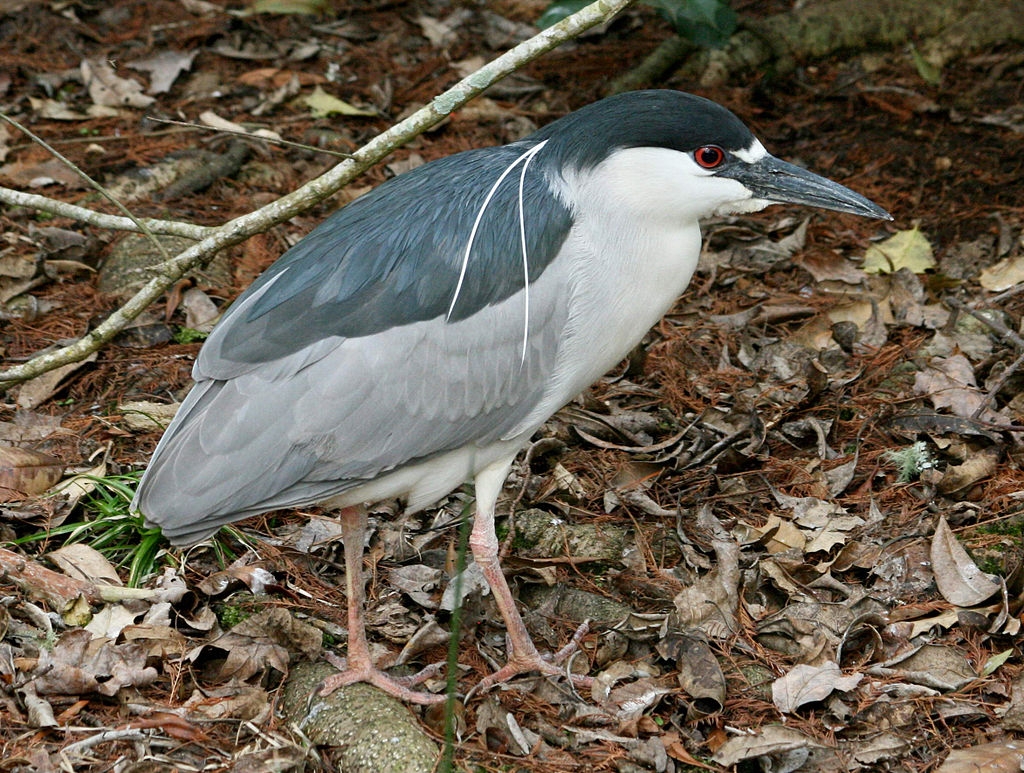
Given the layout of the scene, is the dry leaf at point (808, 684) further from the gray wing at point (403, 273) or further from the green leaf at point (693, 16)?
the green leaf at point (693, 16)

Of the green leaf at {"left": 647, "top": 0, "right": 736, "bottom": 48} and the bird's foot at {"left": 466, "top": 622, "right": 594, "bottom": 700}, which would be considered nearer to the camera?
the bird's foot at {"left": 466, "top": 622, "right": 594, "bottom": 700}

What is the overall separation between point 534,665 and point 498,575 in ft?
0.94

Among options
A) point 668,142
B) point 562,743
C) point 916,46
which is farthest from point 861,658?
point 916,46

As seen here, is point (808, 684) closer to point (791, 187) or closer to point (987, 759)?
point (987, 759)

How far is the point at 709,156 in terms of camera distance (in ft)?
11.1

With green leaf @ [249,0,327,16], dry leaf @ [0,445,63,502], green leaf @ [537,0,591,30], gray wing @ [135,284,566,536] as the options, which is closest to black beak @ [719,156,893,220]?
gray wing @ [135,284,566,536]

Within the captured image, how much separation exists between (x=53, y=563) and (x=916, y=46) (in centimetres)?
534

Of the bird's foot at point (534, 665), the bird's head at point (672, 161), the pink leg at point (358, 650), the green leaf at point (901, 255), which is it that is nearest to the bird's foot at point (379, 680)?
the pink leg at point (358, 650)

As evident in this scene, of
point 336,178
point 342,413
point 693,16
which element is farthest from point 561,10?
point 342,413

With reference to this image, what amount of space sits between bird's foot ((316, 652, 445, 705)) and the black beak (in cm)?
172

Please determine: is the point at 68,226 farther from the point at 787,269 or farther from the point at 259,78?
the point at 787,269

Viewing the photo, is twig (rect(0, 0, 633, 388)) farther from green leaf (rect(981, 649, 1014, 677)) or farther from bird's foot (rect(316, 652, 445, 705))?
green leaf (rect(981, 649, 1014, 677))

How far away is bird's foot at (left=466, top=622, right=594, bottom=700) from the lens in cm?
344

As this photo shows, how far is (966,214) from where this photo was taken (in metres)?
5.36
